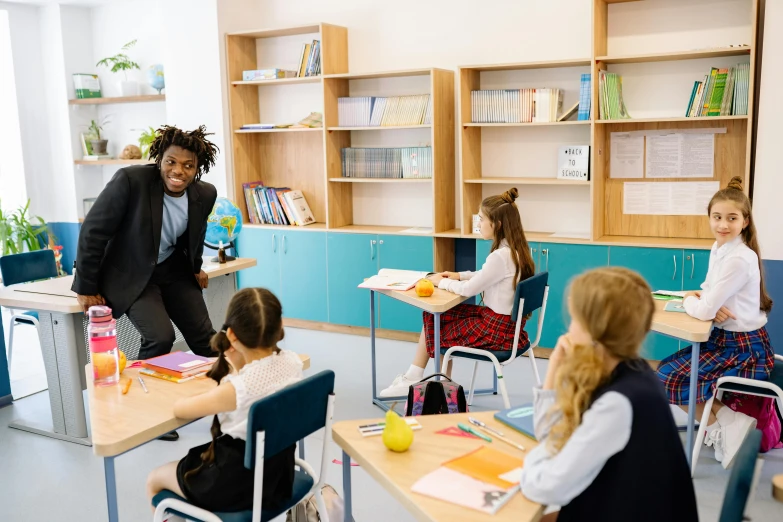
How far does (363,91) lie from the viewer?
5707 millimetres

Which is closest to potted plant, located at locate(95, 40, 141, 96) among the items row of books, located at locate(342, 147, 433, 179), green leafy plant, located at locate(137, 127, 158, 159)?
green leafy plant, located at locate(137, 127, 158, 159)

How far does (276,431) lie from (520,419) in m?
0.68

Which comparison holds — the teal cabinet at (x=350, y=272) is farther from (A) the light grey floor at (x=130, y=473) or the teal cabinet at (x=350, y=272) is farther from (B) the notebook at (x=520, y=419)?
(B) the notebook at (x=520, y=419)

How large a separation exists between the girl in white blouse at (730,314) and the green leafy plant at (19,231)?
237 inches

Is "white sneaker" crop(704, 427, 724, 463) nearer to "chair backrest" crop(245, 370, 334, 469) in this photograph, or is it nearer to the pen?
the pen

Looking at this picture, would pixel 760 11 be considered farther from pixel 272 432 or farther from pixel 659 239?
pixel 272 432

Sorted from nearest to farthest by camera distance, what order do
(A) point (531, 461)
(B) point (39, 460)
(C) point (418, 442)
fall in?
(A) point (531, 461)
(C) point (418, 442)
(B) point (39, 460)

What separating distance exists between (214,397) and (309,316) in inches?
149

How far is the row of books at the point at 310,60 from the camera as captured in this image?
5.52m

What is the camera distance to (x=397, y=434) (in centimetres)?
185

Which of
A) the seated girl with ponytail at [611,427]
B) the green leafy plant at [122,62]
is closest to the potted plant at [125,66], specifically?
the green leafy plant at [122,62]

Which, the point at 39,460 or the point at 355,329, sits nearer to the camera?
the point at 39,460

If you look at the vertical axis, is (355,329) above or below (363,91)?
below

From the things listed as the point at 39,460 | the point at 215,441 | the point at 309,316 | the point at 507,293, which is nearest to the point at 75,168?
the point at 309,316
